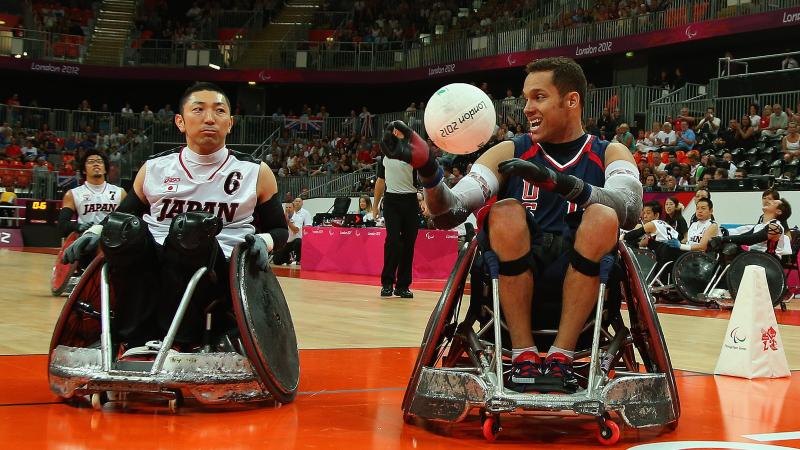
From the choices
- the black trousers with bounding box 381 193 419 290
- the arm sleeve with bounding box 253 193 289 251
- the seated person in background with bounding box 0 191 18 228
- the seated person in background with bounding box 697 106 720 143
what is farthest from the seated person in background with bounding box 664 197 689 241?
the seated person in background with bounding box 0 191 18 228

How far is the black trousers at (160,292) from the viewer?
4297 mm

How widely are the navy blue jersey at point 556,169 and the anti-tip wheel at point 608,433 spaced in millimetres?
884

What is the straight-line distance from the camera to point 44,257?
19.9 m

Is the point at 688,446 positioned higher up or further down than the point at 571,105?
further down

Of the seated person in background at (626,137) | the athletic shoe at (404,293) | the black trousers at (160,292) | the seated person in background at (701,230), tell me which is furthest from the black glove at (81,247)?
the seated person in background at (626,137)

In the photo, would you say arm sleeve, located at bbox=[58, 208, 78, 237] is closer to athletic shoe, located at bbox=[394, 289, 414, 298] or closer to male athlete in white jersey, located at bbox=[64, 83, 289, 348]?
athletic shoe, located at bbox=[394, 289, 414, 298]

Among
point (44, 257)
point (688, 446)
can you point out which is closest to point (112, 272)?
point (688, 446)

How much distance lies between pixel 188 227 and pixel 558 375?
5.45 ft

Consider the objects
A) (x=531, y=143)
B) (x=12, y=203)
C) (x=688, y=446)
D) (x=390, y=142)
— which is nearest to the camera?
(x=390, y=142)

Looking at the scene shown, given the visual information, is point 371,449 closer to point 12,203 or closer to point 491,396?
point 491,396

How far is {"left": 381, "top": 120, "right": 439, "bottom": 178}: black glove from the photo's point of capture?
341cm

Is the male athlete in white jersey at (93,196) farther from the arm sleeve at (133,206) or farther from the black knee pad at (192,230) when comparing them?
the black knee pad at (192,230)

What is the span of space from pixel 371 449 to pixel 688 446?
1210mm

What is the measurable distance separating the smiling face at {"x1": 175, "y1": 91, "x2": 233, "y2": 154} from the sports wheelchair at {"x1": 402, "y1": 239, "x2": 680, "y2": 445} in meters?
1.44
